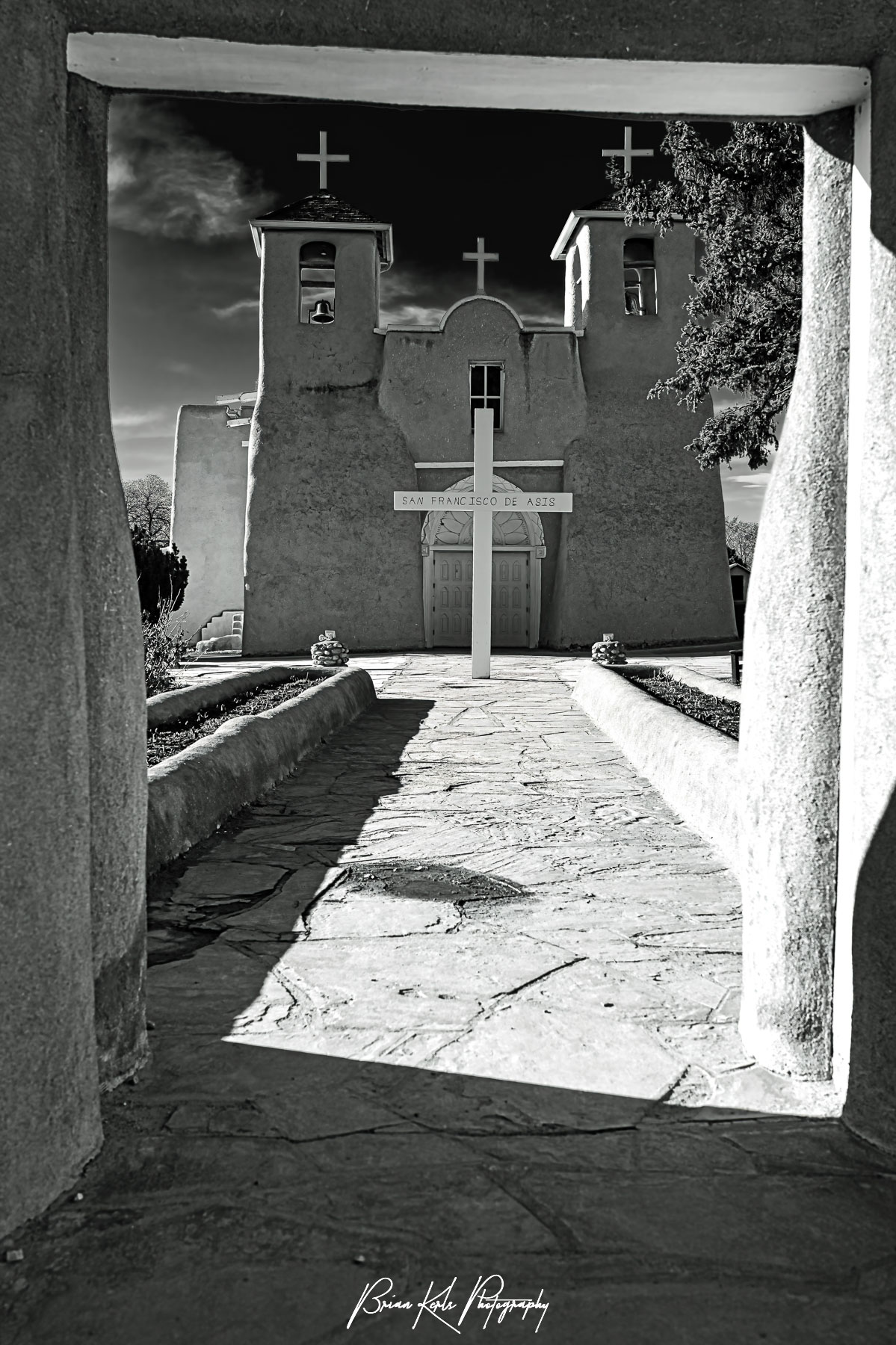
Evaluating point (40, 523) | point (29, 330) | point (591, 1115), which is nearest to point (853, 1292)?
point (591, 1115)

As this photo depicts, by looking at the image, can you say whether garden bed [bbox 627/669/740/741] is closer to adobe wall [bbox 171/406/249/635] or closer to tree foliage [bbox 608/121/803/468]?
tree foliage [bbox 608/121/803/468]

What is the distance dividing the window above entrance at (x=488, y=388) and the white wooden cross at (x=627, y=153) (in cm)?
398

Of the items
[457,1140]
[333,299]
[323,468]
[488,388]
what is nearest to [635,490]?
[488,388]

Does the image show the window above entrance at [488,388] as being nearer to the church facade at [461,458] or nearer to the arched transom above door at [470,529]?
the church facade at [461,458]

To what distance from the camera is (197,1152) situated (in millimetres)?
2281

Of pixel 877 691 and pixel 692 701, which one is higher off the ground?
pixel 877 691

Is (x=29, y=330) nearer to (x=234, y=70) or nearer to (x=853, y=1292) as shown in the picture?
(x=234, y=70)

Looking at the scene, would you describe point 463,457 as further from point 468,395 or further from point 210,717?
point 210,717

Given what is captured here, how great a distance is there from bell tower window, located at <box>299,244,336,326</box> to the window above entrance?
282cm

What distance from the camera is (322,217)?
20.4m

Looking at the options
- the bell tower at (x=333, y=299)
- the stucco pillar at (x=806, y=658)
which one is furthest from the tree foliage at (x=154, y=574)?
the stucco pillar at (x=806, y=658)

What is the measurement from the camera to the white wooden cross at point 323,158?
20641mm

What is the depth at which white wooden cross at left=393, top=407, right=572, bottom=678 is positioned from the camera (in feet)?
43.8

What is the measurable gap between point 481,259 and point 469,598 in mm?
6265
